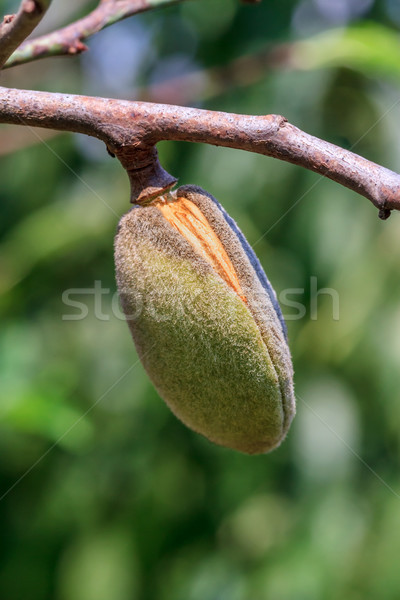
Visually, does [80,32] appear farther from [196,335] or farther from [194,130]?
[196,335]

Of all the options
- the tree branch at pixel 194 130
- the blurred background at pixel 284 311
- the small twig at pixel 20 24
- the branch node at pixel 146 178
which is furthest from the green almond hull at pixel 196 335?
the blurred background at pixel 284 311

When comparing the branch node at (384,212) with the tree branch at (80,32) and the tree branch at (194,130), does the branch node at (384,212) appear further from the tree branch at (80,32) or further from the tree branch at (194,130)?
the tree branch at (80,32)

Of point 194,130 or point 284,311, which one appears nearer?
point 194,130

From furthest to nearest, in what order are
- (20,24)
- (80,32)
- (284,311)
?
(284,311)
(80,32)
(20,24)

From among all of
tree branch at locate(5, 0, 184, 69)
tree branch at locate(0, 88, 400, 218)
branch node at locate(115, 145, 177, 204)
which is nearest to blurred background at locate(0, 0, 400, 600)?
tree branch at locate(5, 0, 184, 69)

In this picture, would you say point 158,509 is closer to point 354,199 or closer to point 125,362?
point 125,362

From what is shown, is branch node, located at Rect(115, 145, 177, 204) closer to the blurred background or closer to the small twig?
the small twig

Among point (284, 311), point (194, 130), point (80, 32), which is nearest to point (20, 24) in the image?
point (194, 130)
